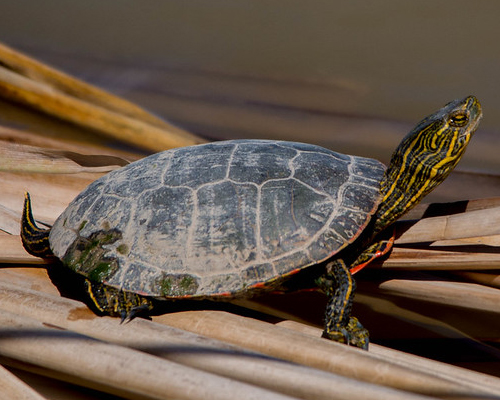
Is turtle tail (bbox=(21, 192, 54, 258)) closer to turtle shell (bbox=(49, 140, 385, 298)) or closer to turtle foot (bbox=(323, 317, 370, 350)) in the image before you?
turtle shell (bbox=(49, 140, 385, 298))

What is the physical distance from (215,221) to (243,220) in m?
0.12

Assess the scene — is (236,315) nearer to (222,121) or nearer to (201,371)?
(201,371)

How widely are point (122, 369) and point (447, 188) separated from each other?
154 inches

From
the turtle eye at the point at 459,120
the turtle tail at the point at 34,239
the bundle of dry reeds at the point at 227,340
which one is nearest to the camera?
the bundle of dry reeds at the point at 227,340

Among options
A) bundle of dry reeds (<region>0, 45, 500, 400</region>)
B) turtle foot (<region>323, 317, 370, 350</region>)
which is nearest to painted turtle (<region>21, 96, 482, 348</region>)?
turtle foot (<region>323, 317, 370, 350</region>)

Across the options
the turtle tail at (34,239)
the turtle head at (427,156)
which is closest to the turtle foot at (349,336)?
the turtle head at (427,156)

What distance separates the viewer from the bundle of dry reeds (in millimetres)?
1531

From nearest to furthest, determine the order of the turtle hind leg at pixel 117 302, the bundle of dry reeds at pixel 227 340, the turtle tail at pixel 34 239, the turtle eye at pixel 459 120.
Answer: the bundle of dry reeds at pixel 227 340 → the turtle hind leg at pixel 117 302 → the turtle eye at pixel 459 120 → the turtle tail at pixel 34 239

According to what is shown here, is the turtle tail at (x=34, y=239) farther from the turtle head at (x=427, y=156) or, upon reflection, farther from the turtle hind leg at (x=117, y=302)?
the turtle head at (x=427, y=156)

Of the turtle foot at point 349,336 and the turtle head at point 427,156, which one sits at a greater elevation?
the turtle head at point 427,156

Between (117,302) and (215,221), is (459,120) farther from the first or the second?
(117,302)

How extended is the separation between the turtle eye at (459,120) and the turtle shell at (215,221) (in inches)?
16.9

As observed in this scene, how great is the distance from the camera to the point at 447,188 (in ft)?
15.6

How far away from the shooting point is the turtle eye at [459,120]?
93.0 inches
